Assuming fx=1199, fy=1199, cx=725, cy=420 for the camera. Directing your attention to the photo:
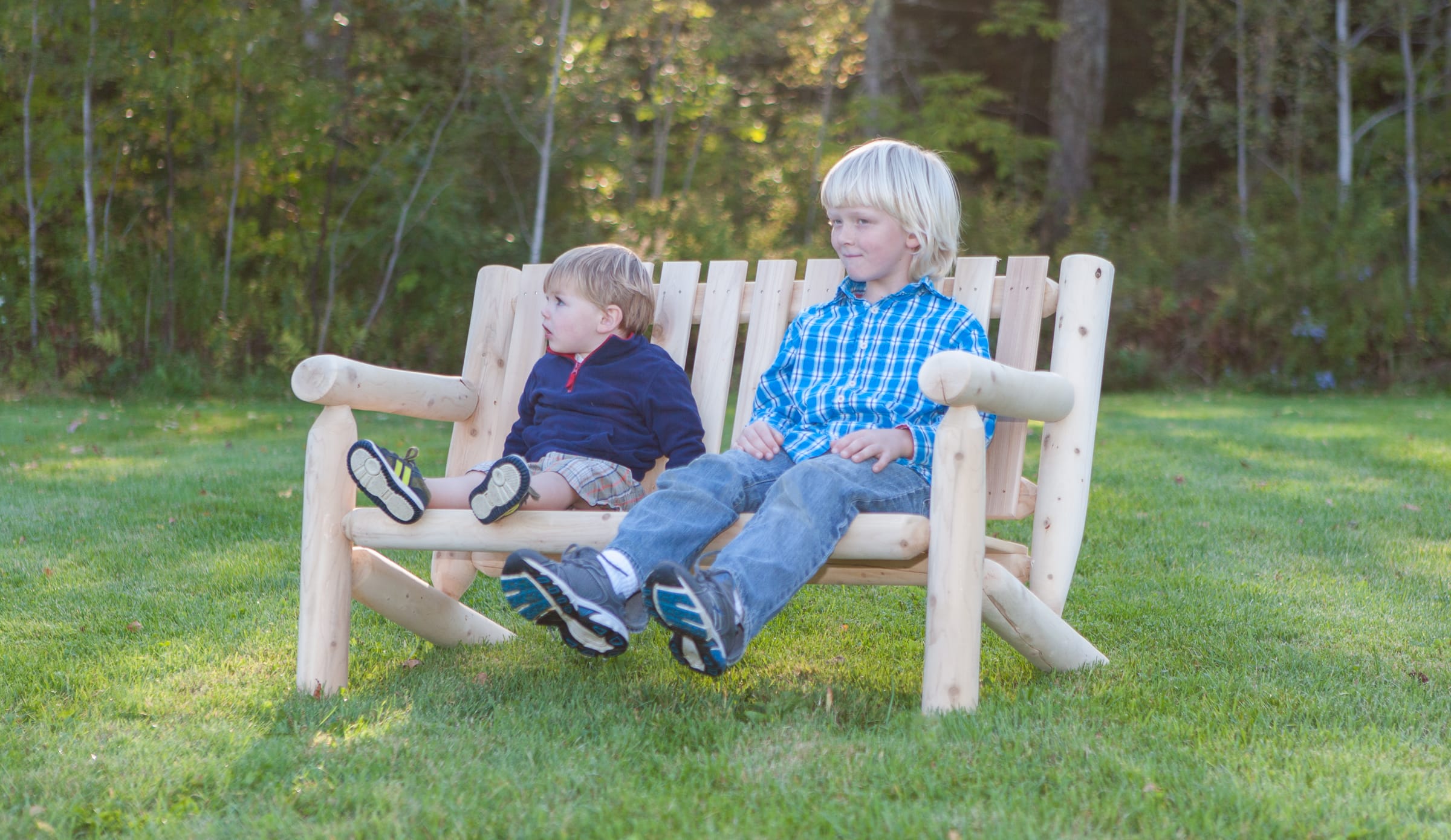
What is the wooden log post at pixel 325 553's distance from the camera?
7.91ft

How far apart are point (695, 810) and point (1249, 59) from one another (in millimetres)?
13430

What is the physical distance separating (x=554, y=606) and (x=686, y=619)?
0.77ft

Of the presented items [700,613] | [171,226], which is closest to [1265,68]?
Answer: [171,226]

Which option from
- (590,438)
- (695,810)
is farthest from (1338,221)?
(695,810)

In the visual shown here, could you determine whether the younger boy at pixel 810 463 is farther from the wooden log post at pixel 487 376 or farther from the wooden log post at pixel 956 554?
the wooden log post at pixel 487 376

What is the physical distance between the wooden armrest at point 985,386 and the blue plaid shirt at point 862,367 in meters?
0.26

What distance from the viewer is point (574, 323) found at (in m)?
2.84

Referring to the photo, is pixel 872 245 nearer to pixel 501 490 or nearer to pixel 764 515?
pixel 764 515

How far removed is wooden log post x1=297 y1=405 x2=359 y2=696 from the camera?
2.41m

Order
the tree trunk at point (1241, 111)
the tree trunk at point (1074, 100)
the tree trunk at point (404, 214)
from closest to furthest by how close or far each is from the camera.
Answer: the tree trunk at point (404, 214) → the tree trunk at point (1241, 111) → the tree trunk at point (1074, 100)

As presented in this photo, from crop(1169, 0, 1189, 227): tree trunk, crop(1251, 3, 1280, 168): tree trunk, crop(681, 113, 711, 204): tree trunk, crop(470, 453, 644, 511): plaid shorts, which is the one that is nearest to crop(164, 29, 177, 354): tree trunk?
crop(681, 113, 711, 204): tree trunk

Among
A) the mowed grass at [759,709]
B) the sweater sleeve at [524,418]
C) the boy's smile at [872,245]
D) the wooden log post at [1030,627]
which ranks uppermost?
the boy's smile at [872,245]

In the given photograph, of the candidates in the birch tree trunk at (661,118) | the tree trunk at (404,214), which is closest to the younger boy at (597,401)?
the tree trunk at (404,214)

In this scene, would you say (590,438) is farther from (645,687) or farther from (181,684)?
(181,684)
